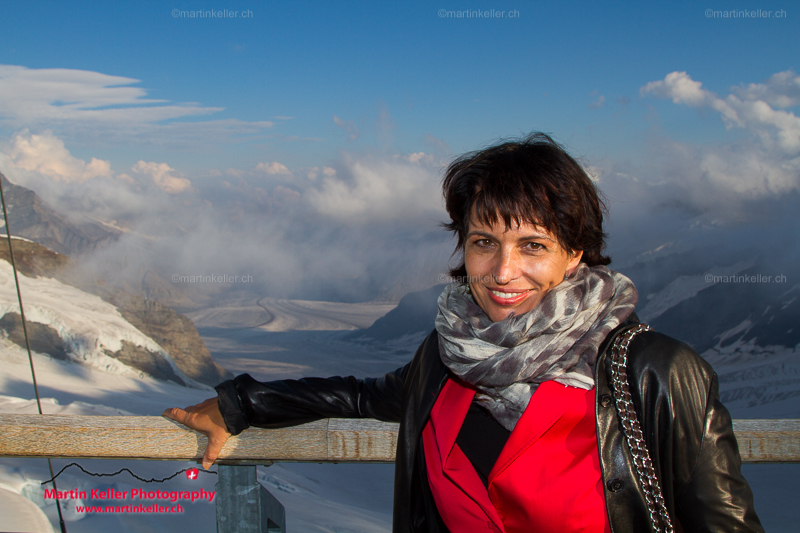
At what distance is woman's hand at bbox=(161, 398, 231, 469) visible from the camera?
45.9 inches

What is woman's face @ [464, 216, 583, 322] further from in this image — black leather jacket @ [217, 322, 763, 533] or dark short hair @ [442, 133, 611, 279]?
black leather jacket @ [217, 322, 763, 533]

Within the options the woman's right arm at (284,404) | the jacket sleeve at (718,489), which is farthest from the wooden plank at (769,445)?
the woman's right arm at (284,404)

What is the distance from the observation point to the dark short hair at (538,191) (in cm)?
109

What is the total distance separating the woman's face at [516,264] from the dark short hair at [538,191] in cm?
2

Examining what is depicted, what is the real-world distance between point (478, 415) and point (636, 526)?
40 centimetres

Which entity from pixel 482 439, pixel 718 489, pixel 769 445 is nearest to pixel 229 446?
pixel 482 439

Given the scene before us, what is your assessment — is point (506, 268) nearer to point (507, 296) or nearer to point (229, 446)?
point (507, 296)

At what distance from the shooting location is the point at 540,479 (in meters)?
0.95

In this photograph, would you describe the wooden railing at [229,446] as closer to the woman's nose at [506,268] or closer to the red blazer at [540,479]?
the red blazer at [540,479]

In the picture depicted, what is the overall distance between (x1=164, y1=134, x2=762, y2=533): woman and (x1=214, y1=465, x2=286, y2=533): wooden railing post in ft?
0.28

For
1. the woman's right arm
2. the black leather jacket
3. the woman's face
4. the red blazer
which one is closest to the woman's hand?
the woman's right arm

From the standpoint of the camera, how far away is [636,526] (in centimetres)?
89

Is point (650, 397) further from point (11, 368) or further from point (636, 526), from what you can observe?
point (11, 368)

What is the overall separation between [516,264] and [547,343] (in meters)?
0.20
